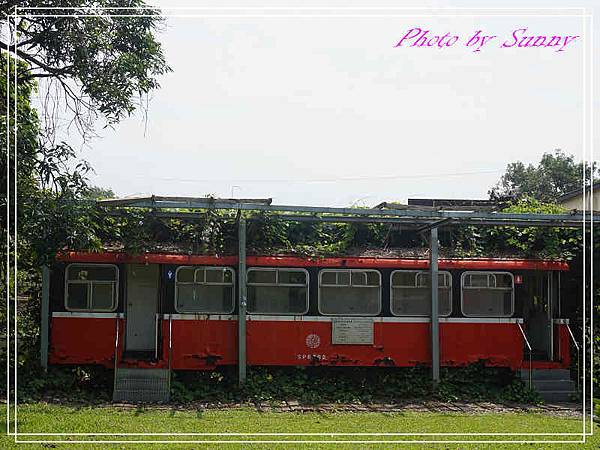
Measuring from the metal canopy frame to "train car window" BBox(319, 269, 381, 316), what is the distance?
95cm

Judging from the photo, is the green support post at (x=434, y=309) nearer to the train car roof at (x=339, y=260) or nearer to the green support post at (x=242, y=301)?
the train car roof at (x=339, y=260)

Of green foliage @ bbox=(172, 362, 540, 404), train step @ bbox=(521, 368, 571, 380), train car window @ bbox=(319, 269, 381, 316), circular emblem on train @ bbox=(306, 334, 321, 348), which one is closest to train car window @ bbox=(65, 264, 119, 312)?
green foliage @ bbox=(172, 362, 540, 404)

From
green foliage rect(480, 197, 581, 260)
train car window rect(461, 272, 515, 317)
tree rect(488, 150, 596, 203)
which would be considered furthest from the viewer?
tree rect(488, 150, 596, 203)

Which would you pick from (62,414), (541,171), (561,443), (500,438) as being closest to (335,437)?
(500,438)

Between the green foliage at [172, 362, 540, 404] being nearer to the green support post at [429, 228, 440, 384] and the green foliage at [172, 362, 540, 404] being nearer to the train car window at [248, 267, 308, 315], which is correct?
the green support post at [429, 228, 440, 384]

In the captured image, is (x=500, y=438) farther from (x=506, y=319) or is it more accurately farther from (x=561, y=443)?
(x=506, y=319)

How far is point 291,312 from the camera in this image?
1334 cm

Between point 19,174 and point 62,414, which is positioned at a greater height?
point 19,174

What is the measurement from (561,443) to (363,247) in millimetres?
5448

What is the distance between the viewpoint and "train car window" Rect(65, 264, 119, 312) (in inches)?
514

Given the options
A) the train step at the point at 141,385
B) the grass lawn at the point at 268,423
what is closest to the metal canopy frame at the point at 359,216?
the train step at the point at 141,385

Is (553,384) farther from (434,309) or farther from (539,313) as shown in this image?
(434,309)

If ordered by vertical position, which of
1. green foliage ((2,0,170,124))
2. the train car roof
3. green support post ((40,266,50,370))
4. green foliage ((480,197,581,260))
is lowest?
green support post ((40,266,50,370))

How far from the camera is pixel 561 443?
30.9ft
